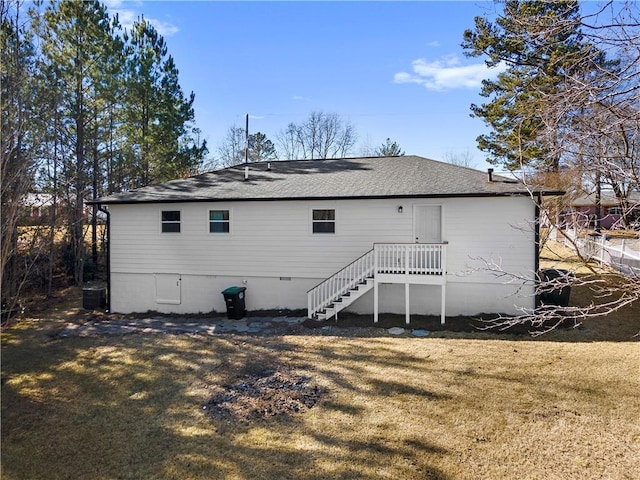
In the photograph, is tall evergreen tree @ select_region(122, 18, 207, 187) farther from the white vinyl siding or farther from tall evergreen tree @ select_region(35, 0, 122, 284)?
the white vinyl siding

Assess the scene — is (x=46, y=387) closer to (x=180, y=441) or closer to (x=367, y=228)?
(x=180, y=441)

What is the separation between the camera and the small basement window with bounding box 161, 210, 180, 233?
12.3 m

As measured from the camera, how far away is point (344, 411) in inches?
224

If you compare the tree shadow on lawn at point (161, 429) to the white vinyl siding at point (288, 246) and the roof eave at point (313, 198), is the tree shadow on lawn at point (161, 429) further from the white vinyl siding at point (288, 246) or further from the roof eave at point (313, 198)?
the roof eave at point (313, 198)

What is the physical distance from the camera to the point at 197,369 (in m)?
7.58

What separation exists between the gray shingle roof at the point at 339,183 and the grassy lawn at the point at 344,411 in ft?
13.6

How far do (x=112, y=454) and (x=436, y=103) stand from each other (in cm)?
1543

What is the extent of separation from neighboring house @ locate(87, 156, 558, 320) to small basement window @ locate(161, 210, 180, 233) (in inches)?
1.3

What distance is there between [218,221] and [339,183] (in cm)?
410

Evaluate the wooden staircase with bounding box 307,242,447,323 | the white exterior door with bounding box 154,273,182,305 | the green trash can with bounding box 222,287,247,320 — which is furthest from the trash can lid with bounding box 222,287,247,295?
the wooden staircase with bounding box 307,242,447,323

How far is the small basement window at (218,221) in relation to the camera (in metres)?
12.0

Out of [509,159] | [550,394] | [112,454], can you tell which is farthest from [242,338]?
[509,159]

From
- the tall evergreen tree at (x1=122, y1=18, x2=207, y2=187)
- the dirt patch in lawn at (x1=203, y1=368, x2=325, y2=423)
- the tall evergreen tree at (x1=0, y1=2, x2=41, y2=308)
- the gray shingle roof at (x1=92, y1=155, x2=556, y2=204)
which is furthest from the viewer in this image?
the tall evergreen tree at (x1=122, y1=18, x2=207, y2=187)

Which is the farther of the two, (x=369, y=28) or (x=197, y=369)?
(x=369, y=28)
